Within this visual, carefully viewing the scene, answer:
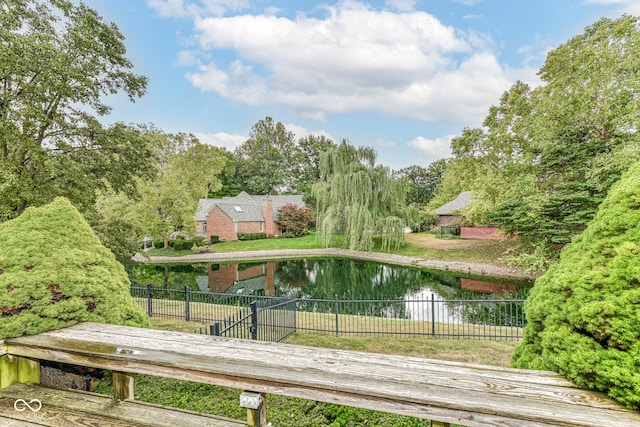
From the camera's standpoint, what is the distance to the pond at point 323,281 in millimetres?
14851

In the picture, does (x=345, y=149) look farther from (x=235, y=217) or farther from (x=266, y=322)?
(x=266, y=322)

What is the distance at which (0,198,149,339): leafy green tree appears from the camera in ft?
8.05

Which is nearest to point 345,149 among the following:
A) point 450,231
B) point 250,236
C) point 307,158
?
point 450,231

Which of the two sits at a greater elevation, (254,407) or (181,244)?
(254,407)

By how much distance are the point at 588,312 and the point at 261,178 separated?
50.1 meters

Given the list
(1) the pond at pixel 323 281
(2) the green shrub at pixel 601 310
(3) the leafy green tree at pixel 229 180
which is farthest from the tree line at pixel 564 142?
(3) the leafy green tree at pixel 229 180

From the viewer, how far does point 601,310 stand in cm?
164

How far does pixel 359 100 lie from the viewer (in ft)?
63.6

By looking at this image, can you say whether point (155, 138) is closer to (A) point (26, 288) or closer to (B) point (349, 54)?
(B) point (349, 54)

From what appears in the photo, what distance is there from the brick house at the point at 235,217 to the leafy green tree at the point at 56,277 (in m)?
28.5

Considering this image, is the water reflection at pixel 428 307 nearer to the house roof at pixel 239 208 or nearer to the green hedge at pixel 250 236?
the green hedge at pixel 250 236

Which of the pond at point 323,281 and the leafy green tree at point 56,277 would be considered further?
the pond at point 323,281

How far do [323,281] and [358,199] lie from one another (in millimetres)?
6397

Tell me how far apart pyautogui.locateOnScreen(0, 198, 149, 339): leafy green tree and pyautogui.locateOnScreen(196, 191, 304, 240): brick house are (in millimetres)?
28505
